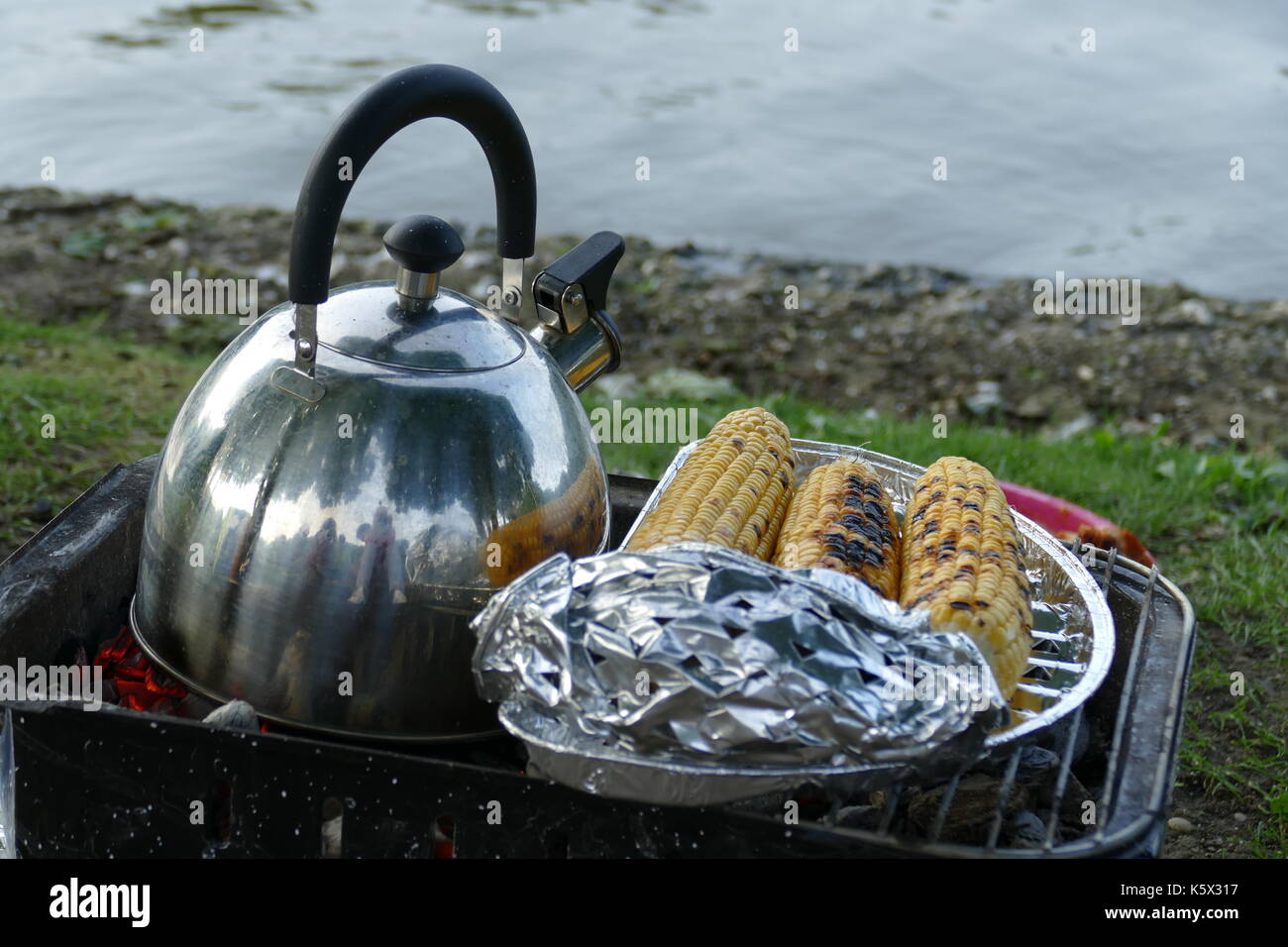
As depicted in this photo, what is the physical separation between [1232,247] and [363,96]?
5654 millimetres

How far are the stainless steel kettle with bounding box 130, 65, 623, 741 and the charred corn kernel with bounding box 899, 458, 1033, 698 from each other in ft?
1.72

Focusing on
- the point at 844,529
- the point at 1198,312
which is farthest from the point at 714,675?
the point at 1198,312

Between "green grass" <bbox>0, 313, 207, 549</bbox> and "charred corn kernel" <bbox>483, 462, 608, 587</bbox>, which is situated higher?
"charred corn kernel" <bbox>483, 462, 608, 587</bbox>

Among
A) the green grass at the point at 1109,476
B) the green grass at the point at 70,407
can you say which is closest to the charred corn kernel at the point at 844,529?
the green grass at the point at 1109,476

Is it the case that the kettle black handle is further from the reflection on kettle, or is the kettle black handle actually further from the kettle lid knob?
the reflection on kettle

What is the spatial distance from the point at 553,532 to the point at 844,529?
442 millimetres

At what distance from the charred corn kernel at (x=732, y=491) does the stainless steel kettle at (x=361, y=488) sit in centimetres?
17

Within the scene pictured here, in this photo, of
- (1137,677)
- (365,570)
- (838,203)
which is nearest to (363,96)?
(365,570)

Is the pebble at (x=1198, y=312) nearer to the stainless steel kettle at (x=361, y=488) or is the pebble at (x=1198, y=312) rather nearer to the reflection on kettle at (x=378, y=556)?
the stainless steel kettle at (x=361, y=488)

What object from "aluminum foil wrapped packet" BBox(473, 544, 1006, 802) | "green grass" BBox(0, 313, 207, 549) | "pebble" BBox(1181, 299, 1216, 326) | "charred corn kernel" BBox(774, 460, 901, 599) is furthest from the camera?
"pebble" BBox(1181, 299, 1216, 326)

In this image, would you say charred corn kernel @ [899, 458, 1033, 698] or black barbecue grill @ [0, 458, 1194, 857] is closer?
black barbecue grill @ [0, 458, 1194, 857]

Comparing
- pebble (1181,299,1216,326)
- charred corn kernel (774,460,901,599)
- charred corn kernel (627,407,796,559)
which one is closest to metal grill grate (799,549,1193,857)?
charred corn kernel (774,460,901,599)

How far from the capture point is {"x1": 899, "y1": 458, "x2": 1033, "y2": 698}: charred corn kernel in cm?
159

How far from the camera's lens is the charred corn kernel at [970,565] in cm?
159
